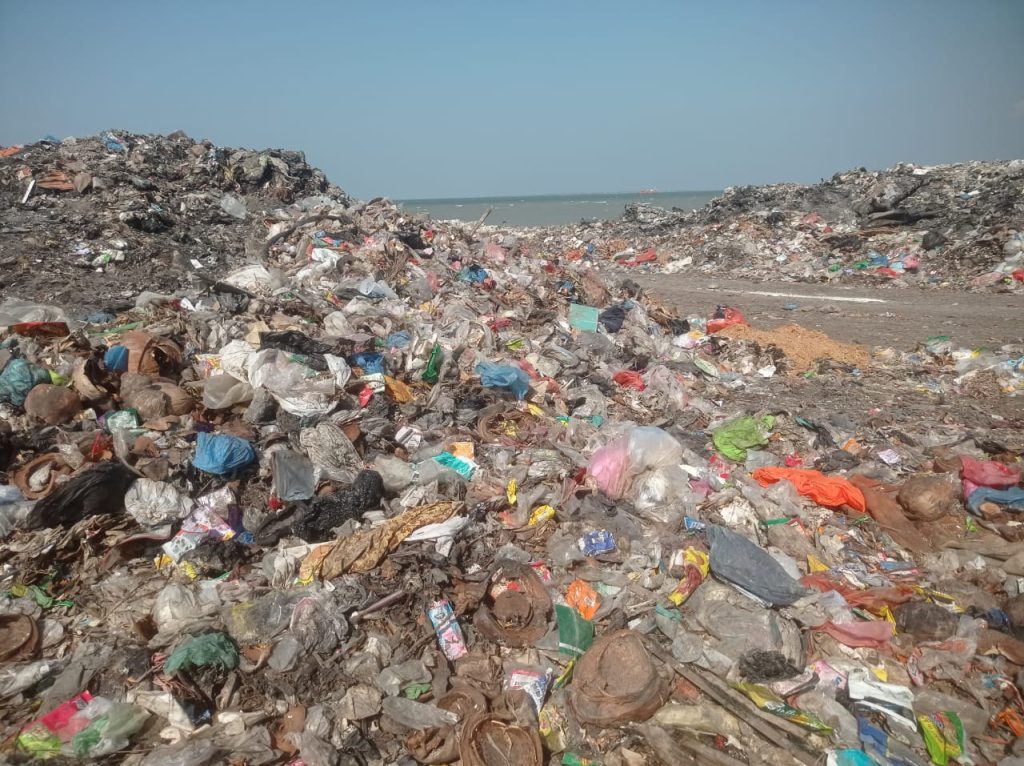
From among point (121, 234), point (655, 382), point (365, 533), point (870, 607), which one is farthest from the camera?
point (121, 234)

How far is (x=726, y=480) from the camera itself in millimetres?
4469

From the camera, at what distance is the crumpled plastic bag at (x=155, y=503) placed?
3.45 meters

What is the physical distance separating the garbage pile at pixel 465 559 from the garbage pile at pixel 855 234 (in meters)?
6.81

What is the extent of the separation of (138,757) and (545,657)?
1.93 m

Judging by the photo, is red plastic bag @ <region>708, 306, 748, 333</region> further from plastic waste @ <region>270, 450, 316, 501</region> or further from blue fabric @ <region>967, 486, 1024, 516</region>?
plastic waste @ <region>270, 450, 316, 501</region>

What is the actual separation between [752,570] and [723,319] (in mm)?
6300

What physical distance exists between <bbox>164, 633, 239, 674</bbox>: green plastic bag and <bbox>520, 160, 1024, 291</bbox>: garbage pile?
41.9 feet

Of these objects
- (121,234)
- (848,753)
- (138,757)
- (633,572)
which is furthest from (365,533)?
(121,234)

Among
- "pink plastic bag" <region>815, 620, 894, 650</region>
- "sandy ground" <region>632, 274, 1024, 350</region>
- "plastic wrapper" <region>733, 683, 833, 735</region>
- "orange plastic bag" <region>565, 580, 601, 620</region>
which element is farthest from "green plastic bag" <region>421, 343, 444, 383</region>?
"sandy ground" <region>632, 274, 1024, 350</region>

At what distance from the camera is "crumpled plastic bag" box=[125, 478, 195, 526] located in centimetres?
345

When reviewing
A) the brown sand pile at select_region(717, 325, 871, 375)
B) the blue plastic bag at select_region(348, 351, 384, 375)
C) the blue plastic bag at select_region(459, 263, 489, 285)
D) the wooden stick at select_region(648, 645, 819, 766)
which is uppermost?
the blue plastic bag at select_region(459, 263, 489, 285)

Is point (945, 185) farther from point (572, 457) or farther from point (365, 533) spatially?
point (365, 533)

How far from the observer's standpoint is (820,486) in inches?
166

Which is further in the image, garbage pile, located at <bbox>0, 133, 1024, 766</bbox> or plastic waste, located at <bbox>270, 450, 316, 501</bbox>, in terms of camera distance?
plastic waste, located at <bbox>270, 450, 316, 501</bbox>
